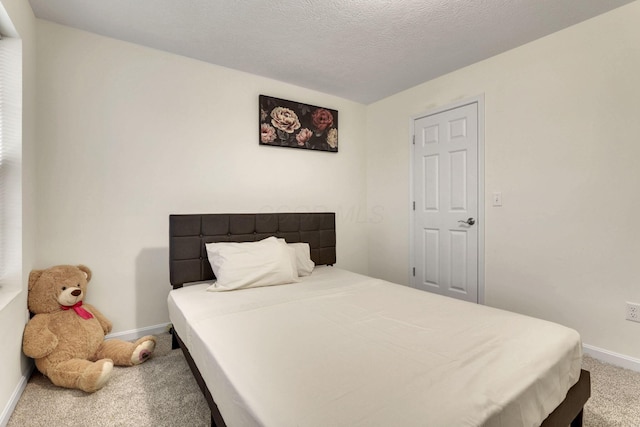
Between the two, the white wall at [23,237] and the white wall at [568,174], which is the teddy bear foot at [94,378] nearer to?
the white wall at [23,237]

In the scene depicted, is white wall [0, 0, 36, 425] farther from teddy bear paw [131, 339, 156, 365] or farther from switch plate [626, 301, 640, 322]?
switch plate [626, 301, 640, 322]

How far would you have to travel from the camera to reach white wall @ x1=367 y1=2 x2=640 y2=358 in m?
2.04

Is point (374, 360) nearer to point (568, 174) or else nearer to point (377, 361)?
point (377, 361)

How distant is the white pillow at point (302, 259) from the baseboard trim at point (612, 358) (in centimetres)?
218

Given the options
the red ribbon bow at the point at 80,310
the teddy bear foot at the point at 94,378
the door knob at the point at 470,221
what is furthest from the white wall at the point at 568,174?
the red ribbon bow at the point at 80,310

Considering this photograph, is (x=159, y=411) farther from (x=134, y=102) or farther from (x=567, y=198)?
(x=567, y=198)

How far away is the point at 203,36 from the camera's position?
2.31 m

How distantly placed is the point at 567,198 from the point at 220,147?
9.58ft

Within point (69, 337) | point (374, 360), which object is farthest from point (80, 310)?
point (374, 360)

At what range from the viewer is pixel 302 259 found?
2.71m

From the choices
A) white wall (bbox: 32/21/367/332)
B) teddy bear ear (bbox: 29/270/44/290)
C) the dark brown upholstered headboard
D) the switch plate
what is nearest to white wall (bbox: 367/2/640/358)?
the switch plate

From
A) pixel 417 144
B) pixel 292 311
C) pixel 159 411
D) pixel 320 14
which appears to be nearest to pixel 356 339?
pixel 292 311

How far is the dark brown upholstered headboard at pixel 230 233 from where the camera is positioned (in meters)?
2.35

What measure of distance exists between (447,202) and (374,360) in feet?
7.60
